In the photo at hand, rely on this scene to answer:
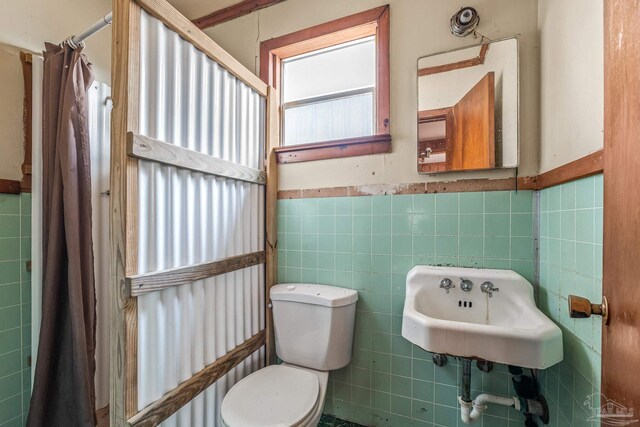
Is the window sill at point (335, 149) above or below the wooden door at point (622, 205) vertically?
above

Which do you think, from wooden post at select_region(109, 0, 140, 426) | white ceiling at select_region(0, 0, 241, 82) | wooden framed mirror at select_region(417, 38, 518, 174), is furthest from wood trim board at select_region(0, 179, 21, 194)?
wooden framed mirror at select_region(417, 38, 518, 174)

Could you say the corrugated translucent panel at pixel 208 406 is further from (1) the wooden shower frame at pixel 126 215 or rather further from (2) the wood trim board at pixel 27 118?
(2) the wood trim board at pixel 27 118

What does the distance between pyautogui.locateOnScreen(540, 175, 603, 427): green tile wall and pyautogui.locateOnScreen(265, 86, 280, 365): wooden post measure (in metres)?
1.32

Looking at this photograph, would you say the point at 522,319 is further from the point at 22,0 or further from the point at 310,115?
the point at 22,0

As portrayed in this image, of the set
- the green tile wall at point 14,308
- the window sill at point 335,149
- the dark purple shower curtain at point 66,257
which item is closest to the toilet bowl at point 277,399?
the dark purple shower curtain at point 66,257

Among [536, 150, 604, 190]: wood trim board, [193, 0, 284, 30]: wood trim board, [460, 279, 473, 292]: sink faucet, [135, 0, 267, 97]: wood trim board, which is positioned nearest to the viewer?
[536, 150, 604, 190]: wood trim board

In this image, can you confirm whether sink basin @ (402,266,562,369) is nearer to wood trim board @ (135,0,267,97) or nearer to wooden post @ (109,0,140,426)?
wooden post @ (109,0,140,426)

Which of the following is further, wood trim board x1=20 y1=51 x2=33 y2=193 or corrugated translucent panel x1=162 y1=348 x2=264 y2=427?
wood trim board x1=20 y1=51 x2=33 y2=193

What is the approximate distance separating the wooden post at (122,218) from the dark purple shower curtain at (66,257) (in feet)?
1.33

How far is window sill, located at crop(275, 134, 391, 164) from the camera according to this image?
1451mm

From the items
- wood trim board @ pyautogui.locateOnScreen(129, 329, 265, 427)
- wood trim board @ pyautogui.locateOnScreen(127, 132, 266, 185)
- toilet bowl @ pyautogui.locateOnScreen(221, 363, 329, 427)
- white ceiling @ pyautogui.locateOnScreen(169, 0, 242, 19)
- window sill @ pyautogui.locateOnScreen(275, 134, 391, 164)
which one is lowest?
toilet bowl @ pyautogui.locateOnScreen(221, 363, 329, 427)

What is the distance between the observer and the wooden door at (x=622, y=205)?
1.48 ft

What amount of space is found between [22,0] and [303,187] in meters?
1.59

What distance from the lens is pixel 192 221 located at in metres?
1.15
